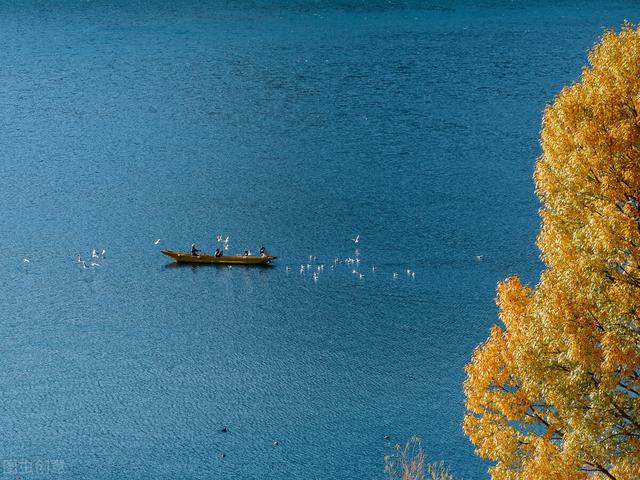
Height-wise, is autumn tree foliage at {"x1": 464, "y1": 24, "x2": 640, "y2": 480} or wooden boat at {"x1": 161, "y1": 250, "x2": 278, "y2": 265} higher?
wooden boat at {"x1": 161, "y1": 250, "x2": 278, "y2": 265}

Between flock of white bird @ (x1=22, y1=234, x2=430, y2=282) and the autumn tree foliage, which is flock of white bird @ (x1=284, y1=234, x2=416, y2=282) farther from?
the autumn tree foliage

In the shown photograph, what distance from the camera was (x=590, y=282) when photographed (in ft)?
65.9

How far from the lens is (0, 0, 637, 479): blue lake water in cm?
4484

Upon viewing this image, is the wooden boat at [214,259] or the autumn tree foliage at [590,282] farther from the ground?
the wooden boat at [214,259]

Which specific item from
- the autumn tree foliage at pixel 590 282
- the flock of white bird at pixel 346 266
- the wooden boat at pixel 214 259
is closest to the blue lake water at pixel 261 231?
the flock of white bird at pixel 346 266

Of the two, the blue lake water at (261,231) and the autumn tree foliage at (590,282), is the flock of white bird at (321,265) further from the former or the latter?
the autumn tree foliage at (590,282)

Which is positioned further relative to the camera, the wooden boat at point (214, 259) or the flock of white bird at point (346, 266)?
the wooden boat at point (214, 259)

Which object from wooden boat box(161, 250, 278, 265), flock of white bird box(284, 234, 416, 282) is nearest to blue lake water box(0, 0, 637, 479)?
flock of white bird box(284, 234, 416, 282)

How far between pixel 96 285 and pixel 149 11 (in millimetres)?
78884

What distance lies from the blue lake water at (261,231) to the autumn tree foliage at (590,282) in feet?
68.1

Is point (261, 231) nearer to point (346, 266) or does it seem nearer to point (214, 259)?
point (214, 259)

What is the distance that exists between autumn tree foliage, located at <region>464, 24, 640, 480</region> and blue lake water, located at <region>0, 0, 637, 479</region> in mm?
20753

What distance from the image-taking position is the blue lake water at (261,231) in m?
44.8

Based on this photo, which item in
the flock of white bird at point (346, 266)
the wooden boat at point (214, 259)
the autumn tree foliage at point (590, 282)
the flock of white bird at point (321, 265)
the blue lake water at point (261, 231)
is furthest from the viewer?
the wooden boat at point (214, 259)
